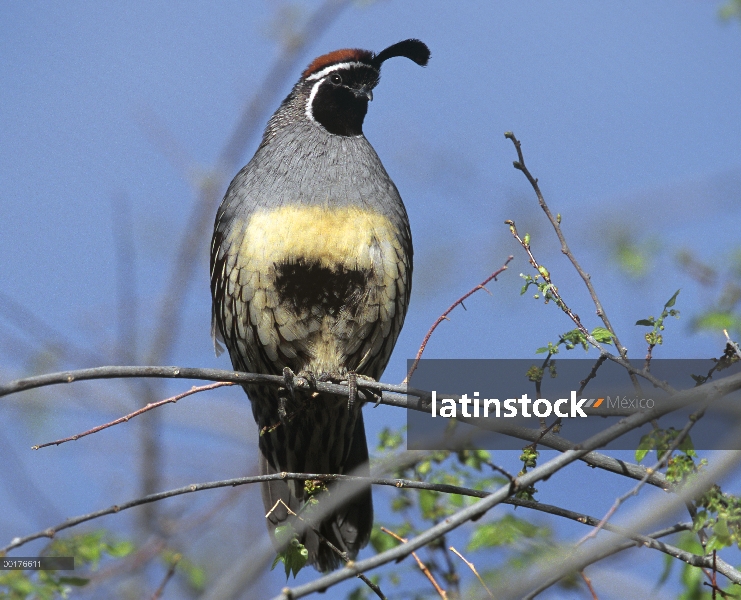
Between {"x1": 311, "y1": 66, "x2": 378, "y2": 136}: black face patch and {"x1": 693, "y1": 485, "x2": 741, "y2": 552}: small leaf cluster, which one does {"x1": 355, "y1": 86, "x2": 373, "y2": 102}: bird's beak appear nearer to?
{"x1": 311, "y1": 66, "x2": 378, "y2": 136}: black face patch

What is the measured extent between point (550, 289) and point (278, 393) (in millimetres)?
1499

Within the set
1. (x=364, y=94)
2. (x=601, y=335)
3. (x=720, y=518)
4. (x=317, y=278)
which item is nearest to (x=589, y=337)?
(x=601, y=335)

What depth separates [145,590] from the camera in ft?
15.9

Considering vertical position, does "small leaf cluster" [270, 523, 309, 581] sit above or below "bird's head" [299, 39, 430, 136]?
below

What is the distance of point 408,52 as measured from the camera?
4648 millimetres

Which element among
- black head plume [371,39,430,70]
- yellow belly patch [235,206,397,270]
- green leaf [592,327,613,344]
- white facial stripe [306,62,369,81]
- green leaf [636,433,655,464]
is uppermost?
black head plume [371,39,430,70]

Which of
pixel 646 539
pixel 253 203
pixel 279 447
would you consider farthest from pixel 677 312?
pixel 279 447

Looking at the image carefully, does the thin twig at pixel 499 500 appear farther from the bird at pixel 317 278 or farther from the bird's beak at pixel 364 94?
the bird's beak at pixel 364 94

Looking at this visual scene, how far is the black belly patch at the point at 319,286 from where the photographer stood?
3.72 meters

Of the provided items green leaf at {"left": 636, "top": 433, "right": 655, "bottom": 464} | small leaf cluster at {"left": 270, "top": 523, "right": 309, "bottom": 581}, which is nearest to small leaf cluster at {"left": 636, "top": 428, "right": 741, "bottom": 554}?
green leaf at {"left": 636, "top": 433, "right": 655, "bottom": 464}

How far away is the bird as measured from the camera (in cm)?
377

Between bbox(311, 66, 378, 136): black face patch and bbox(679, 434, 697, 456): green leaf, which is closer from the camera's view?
bbox(679, 434, 697, 456): green leaf

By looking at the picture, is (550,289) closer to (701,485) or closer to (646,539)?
(646,539)

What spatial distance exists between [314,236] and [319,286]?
20 centimetres
